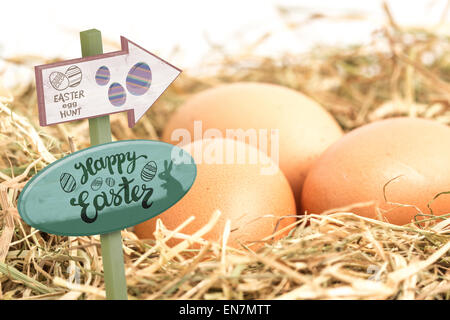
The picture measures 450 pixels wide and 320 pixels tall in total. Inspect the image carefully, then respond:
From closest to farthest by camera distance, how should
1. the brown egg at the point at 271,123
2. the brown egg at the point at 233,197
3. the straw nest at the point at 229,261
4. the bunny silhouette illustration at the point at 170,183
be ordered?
the straw nest at the point at 229,261 → the bunny silhouette illustration at the point at 170,183 → the brown egg at the point at 233,197 → the brown egg at the point at 271,123

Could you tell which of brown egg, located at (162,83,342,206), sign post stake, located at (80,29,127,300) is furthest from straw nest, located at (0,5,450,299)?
brown egg, located at (162,83,342,206)

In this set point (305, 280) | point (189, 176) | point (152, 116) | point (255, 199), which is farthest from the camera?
point (152, 116)

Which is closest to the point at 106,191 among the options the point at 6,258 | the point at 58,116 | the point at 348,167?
the point at 58,116

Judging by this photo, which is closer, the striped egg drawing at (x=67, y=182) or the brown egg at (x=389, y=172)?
the striped egg drawing at (x=67, y=182)

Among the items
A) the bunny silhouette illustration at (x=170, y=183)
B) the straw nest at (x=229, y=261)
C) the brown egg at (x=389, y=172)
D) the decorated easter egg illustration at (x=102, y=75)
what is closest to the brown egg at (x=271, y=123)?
the brown egg at (x=389, y=172)

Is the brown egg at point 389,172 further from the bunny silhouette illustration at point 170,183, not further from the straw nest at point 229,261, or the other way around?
the bunny silhouette illustration at point 170,183
